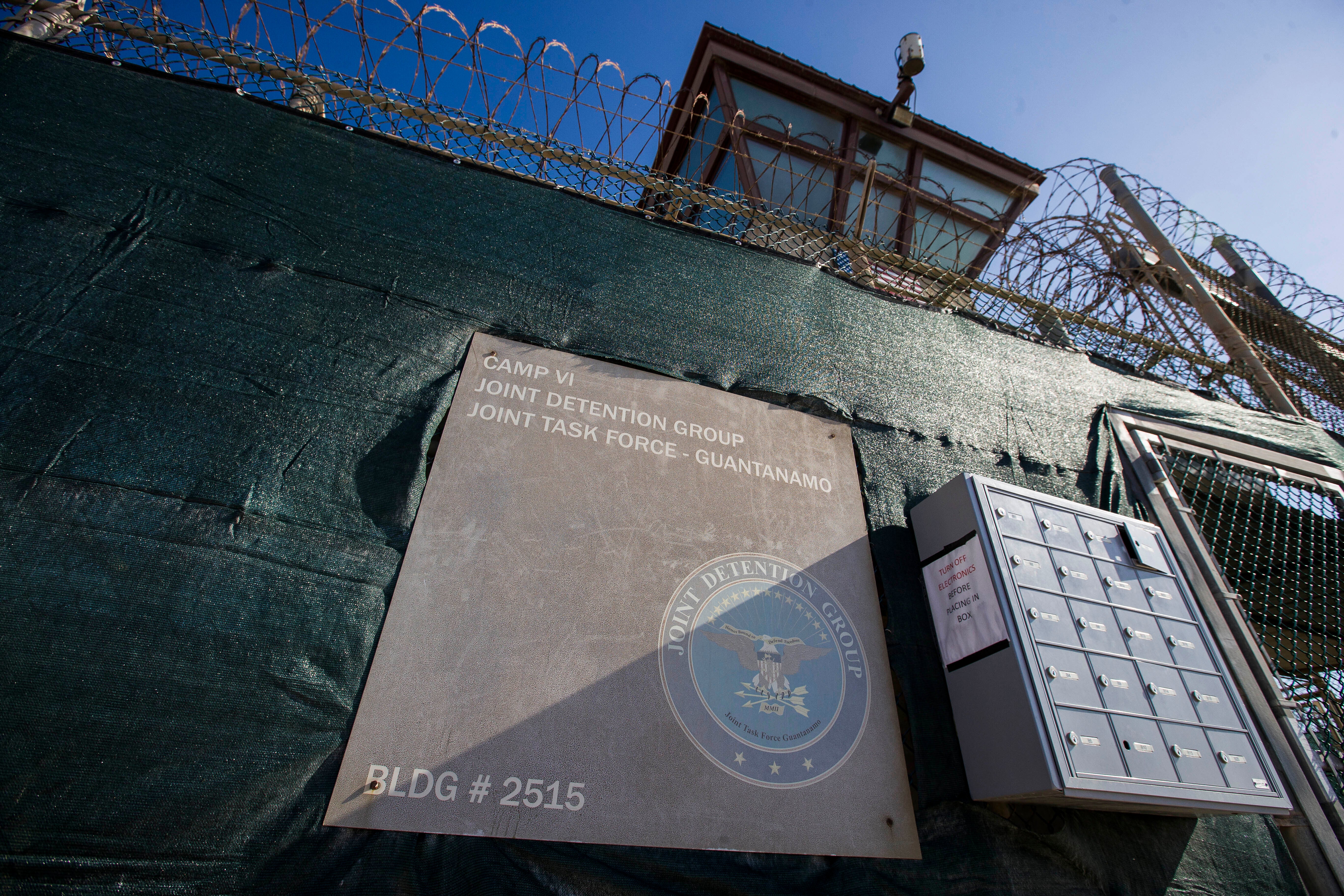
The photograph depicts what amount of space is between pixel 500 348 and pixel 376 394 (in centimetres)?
60

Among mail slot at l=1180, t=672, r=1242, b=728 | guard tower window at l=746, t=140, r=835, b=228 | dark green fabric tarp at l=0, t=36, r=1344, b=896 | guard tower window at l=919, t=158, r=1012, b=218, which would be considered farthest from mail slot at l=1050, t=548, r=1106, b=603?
guard tower window at l=919, t=158, r=1012, b=218

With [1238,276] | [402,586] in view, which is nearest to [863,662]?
[402,586]

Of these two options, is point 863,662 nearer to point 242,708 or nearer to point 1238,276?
point 242,708

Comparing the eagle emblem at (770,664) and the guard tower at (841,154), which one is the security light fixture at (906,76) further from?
the eagle emblem at (770,664)

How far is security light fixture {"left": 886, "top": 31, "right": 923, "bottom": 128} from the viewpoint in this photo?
303 inches

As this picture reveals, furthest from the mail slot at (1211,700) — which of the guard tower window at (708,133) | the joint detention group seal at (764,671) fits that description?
the guard tower window at (708,133)

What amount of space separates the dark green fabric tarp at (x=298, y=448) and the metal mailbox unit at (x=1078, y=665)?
208 mm

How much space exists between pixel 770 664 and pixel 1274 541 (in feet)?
11.6

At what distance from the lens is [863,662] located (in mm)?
2854

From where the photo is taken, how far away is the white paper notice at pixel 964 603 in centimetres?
280

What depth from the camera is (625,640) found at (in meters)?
2.54

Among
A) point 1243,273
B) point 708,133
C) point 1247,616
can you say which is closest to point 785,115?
point 708,133

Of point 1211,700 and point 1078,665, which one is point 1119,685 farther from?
point 1211,700

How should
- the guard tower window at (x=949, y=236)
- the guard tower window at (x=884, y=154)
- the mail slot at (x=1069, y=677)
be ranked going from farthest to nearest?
the guard tower window at (x=884, y=154) < the guard tower window at (x=949, y=236) < the mail slot at (x=1069, y=677)
